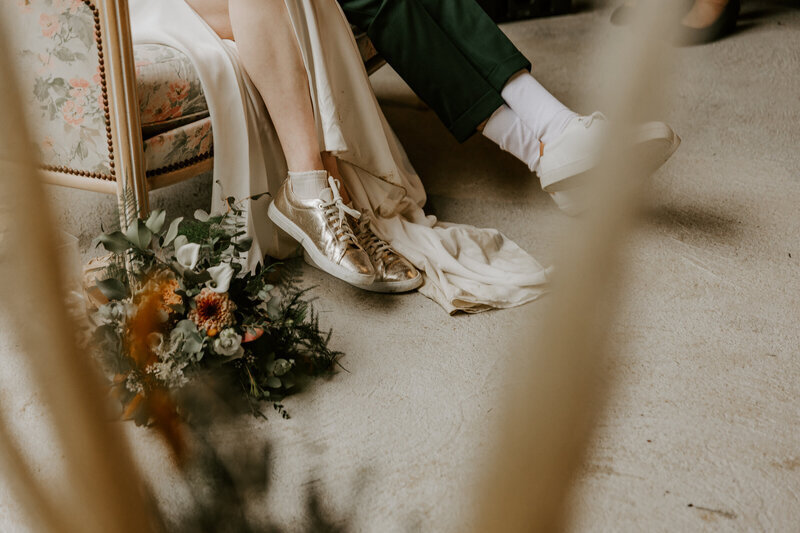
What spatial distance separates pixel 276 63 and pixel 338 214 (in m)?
0.30

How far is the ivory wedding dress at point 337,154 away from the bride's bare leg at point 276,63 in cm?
2

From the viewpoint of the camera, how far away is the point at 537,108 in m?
1.45

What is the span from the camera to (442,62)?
58.8 inches

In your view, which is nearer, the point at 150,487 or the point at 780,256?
the point at 150,487

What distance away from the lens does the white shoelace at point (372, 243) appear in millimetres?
1370

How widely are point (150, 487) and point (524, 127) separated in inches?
53.0

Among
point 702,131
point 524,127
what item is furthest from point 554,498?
point 702,131

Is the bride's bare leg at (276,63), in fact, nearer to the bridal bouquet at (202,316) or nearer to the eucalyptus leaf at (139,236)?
the bridal bouquet at (202,316)

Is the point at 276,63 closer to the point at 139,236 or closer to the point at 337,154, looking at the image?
the point at 337,154

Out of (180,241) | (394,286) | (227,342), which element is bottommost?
(394,286)

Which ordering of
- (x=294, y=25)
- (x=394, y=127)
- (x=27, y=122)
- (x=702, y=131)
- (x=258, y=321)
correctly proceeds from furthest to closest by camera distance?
(x=394, y=127) → (x=702, y=131) → (x=294, y=25) → (x=258, y=321) → (x=27, y=122)

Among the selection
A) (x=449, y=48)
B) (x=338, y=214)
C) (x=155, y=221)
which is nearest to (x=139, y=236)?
(x=155, y=221)

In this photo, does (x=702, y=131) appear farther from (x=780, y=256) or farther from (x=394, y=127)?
(x=394, y=127)

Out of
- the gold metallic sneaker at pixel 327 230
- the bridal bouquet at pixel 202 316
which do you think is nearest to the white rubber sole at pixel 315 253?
the gold metallic sneaker at pixel 327 230
